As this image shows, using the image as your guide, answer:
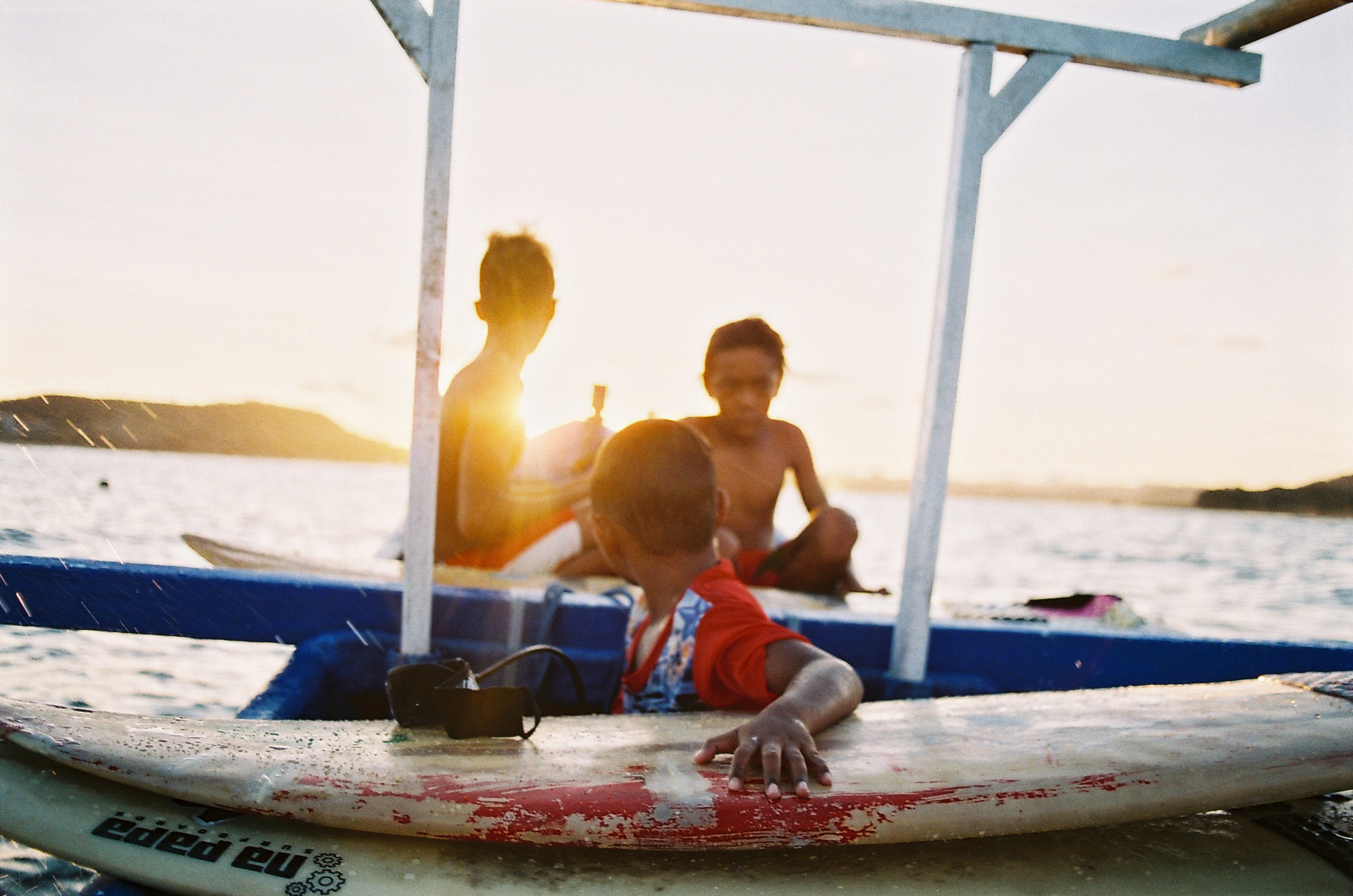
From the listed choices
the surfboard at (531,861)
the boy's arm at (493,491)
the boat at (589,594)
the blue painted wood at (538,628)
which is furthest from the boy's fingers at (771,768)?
the boy's arm at (493,491)

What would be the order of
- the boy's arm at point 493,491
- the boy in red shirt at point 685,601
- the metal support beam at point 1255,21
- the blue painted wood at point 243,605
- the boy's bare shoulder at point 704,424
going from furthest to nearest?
1. the boy's bare shoulder at point 704,424
2. the boy's arm at point 493,491
3. the blue painted wood at point 243,605
4. the metal support beam at point 1255,21
5. the boy in red shirt at point 685,601

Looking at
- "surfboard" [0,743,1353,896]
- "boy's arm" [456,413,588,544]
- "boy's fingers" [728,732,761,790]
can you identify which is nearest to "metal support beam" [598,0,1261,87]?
"boy's arm" [456,413,588,544]

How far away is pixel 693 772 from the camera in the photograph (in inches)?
54.7

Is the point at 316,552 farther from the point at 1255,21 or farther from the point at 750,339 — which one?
the point at 1255,21

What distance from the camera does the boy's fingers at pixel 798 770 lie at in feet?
4.19

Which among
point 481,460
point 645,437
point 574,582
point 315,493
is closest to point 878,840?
point 645,437

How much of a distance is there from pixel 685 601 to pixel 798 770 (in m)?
0.58

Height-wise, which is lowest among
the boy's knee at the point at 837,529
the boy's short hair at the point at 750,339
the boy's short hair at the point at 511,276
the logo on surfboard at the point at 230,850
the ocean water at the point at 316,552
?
the ocean water at the point at 316,552

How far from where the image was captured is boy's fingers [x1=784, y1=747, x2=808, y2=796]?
1.28 meters

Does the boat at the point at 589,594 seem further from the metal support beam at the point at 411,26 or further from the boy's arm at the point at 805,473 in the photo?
the boy's arm at the point at 805,473

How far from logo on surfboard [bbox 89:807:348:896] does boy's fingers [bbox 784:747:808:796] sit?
2.21ft

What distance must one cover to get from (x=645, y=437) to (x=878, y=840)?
934mm

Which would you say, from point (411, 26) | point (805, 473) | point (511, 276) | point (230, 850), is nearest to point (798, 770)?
point (230, 850)

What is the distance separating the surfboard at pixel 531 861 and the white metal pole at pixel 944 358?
855 millimetres
